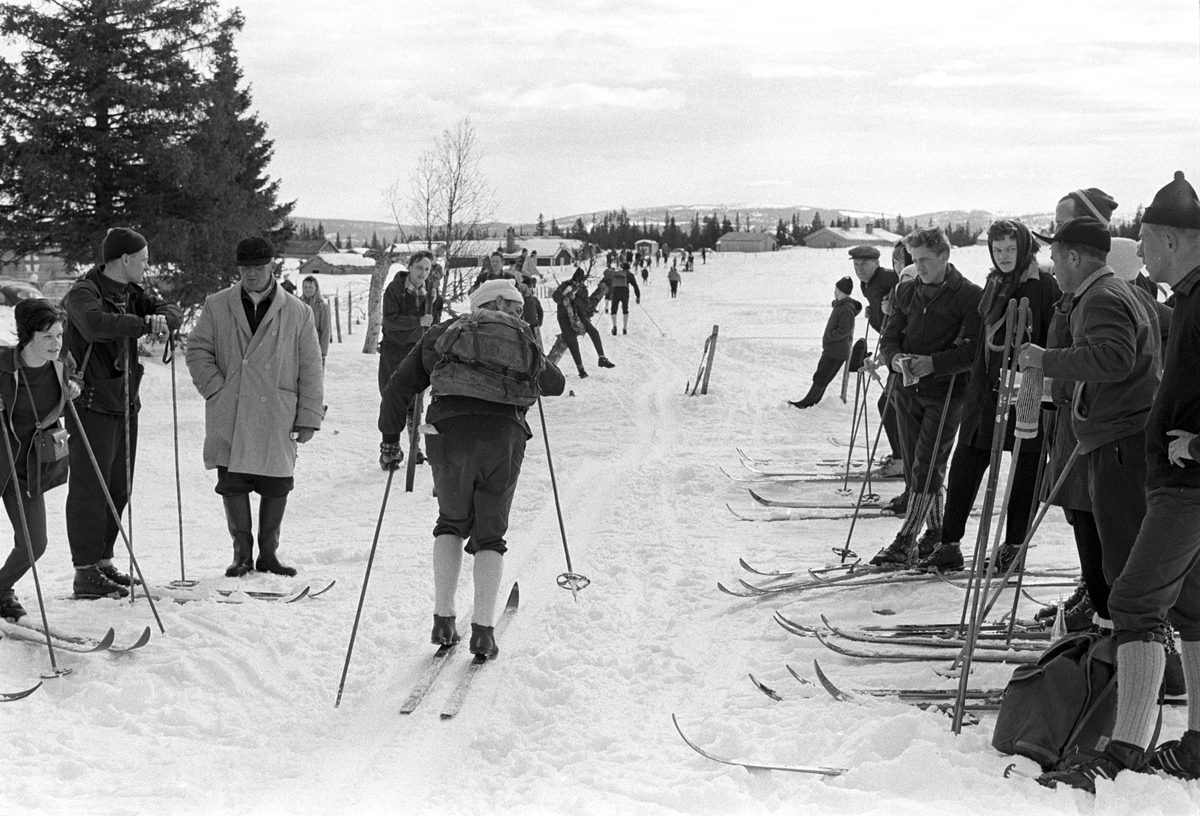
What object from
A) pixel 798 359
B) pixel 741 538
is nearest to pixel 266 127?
pixel 798 359

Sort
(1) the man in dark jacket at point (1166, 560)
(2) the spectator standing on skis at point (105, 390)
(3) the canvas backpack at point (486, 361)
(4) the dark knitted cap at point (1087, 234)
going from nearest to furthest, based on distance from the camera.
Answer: (1) the man in dark jacket at point (1166, 560), (4) the dark knitted cap at point (1087, 234), (3) the canvas backpack at point (486, 361), (2) the spectator standing on skis at point (105, 390)

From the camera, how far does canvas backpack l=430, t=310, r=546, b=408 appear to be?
4.66m

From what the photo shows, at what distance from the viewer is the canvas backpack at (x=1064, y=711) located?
10.9ft

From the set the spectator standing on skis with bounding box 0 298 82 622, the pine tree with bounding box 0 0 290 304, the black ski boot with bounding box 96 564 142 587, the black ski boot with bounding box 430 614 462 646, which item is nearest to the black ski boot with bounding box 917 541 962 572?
the black ski boot with bounding box 430 614 462 646

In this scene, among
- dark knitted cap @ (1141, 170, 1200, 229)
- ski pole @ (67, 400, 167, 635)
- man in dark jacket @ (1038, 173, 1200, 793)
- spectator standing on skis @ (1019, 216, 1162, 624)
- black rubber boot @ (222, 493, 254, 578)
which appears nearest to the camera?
man in dark jacket @ (1038, 173, 1200, 793)

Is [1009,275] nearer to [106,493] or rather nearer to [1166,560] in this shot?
[1166,560]

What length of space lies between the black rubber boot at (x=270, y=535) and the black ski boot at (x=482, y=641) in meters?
1.89

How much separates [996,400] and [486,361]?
2925 millimetres

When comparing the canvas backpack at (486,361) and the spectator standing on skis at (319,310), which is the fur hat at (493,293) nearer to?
the canvas backpack at (486,361)

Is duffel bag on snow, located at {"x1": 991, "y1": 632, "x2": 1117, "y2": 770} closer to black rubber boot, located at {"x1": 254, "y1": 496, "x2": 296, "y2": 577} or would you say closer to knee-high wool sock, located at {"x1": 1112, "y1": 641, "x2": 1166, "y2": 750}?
knee-high wool sock, located at {"x1": 1112, "y1": 641, "x2": 1166, "y2": 750}

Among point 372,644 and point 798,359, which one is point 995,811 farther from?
point 798,359

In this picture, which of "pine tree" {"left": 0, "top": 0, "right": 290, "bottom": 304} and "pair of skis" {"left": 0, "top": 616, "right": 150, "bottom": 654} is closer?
"pair of skis" {"left": 0, "top": 616, "right": 150, "bottom": 654}

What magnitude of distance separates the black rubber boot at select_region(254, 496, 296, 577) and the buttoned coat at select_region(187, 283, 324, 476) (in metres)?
0.21

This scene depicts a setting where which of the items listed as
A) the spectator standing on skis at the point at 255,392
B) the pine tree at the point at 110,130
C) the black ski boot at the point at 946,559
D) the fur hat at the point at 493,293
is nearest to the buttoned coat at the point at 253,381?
the spectator standing on skis at the point at 255,392
